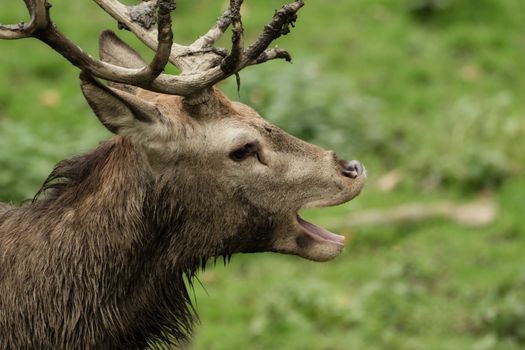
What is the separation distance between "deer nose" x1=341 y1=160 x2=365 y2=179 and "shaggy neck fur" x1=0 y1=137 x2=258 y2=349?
63 centimetres

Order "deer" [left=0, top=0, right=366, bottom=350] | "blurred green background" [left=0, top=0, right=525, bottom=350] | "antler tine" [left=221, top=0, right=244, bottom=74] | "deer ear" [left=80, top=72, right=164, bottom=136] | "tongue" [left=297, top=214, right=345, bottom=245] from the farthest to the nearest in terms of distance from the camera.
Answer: "blurred green background" [left=0, top=0, right=525, bottom=350] < "tongue" [left=297, top=214, right=345, bottom=245] < "deer" [left=0, top=0, right=366, bottom=350] < "antler tine" [left=221, top=0, right=244, bottom=74] < "deer ear" [left=80, top=72, right=164, bottom=136]

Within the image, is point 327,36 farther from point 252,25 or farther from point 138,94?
point 138,94

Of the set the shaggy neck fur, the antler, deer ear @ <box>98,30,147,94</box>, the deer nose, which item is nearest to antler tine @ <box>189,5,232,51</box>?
the antler

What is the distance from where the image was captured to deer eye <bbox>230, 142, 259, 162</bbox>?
5638 millimetres

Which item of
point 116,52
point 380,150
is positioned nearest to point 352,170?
point 116,52

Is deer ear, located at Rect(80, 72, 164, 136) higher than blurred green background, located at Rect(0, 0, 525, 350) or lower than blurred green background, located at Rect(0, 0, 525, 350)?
lower

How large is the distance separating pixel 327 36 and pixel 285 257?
377 cm

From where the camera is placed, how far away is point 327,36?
1262 centimetres

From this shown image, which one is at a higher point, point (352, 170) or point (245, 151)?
point (352, 170)

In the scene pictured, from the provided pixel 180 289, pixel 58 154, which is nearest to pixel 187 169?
pixel 180 289

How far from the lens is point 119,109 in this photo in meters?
5.26

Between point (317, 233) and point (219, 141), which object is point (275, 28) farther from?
point (317, 233)

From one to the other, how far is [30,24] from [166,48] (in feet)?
1.86

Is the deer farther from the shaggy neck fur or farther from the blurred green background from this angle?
the blurred green background
